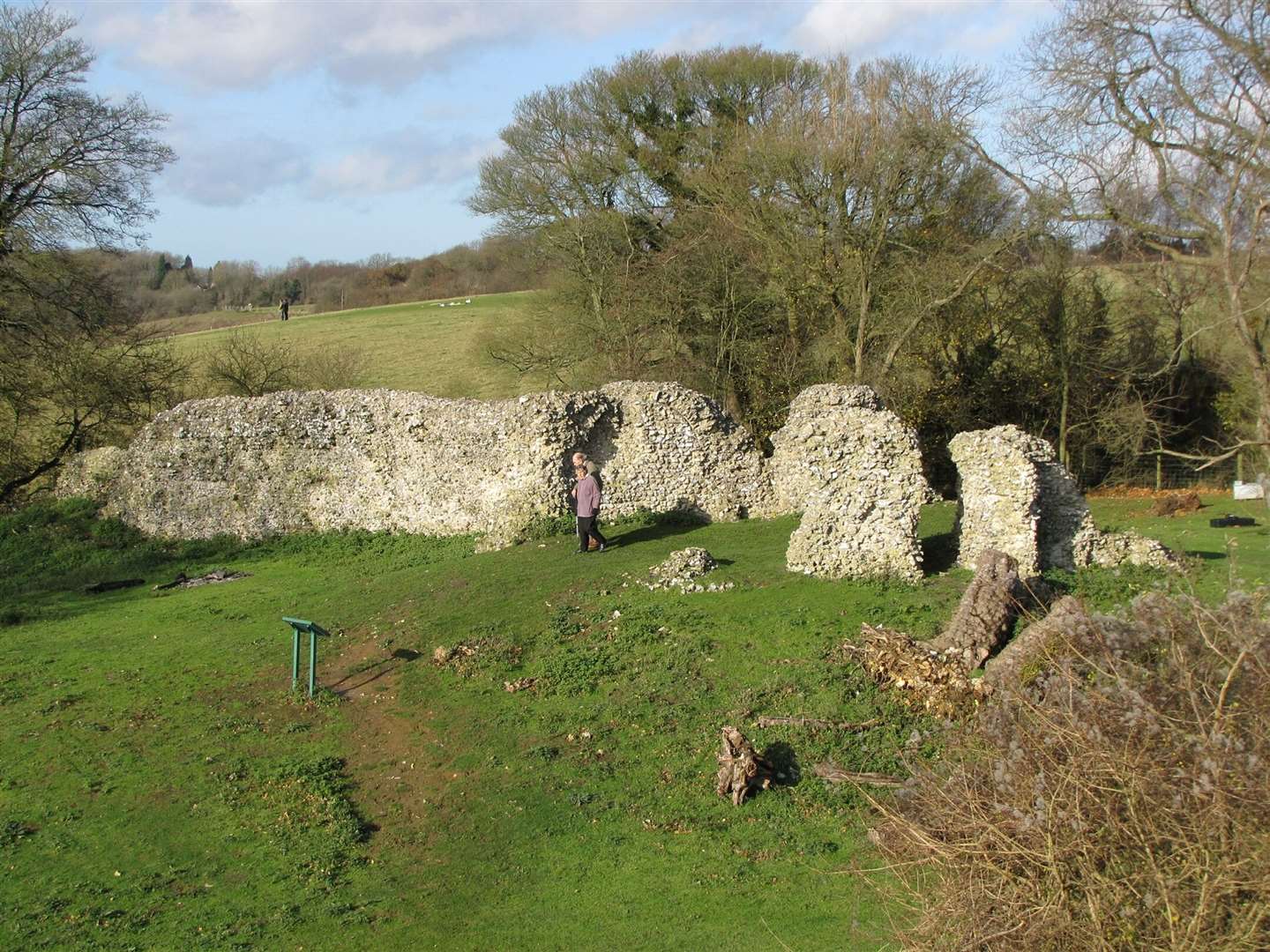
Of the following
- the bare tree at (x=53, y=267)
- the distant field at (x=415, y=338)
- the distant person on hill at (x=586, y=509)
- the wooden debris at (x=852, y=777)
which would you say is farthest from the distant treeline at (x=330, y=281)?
the wooden debris at (x=852, y=777)

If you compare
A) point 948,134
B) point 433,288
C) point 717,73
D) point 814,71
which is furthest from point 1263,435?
point 433,288

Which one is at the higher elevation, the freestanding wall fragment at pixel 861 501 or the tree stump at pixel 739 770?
the freestanding wall fragment at pixel 861 501

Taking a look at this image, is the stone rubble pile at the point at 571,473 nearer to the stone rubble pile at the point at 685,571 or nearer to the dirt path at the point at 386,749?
the stone rubble pile at the point at 685,571

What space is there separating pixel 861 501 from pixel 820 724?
4765mm

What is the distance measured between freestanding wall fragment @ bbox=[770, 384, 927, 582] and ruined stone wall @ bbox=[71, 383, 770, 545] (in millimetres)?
4521

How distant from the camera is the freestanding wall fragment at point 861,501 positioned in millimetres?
15750

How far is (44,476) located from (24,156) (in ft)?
27.5

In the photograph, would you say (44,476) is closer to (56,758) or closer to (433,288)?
(56,758)

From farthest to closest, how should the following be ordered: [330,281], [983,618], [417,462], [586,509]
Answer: [330,281], [417,462], [586,509], [983,618]

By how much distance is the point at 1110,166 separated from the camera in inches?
876

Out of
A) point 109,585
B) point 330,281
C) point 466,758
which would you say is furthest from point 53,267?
point 330,281

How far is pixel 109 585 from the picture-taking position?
20.8m

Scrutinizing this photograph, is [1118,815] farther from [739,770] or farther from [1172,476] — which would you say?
[1172,476]

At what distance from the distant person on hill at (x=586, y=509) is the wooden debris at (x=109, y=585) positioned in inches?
348
